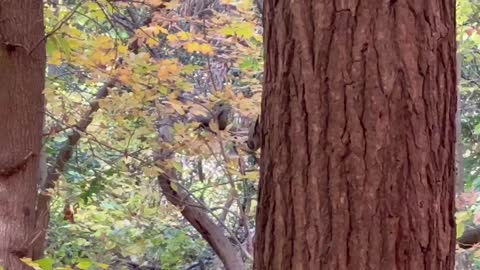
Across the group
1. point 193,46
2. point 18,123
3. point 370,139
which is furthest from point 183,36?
point 370,139

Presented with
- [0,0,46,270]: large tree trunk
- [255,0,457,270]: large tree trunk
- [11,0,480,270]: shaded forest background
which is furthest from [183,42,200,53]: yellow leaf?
[255,0,457,270]: large tree trunk

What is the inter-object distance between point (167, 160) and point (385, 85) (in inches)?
104

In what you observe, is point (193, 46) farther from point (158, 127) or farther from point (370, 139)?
point (370, 139)

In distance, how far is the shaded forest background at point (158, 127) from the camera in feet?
10.9

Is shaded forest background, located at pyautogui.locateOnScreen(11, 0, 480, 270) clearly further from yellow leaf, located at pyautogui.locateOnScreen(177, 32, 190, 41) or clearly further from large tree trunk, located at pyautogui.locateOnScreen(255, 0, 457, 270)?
large tree trunk, located at pyautogui.locateOnScreen(255, 0, 457, 270)

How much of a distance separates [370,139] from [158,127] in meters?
3.08

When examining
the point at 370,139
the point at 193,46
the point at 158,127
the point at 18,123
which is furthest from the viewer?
the point at 158,127

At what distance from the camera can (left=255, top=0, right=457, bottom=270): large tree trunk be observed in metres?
1.14

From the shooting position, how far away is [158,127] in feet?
13.6

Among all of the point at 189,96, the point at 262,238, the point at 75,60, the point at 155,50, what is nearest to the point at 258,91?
the point at 189,96

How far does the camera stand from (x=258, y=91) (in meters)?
3.81

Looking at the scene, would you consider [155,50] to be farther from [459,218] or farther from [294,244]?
[294,244]

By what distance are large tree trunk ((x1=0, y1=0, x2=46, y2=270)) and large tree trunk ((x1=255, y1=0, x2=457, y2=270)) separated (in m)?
1.37

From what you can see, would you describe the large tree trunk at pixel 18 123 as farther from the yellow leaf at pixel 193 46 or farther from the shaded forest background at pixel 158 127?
the yellow leaf at pixel 193 46
